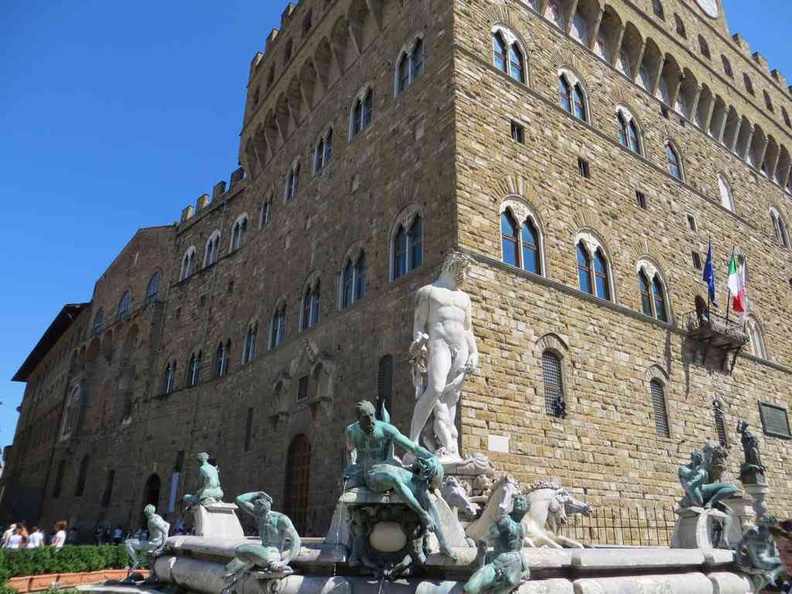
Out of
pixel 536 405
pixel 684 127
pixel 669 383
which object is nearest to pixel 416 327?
pixel 536 405

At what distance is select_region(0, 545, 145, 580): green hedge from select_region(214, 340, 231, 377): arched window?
8.24 m

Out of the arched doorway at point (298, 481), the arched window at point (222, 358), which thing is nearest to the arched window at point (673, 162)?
the arched doorway at point (298, 481)

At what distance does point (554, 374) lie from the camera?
33.8ft

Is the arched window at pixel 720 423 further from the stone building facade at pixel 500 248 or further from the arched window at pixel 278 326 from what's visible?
the arched window at pixel 278 326

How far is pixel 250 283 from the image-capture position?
18438mm

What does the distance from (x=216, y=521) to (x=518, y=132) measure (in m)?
9.21

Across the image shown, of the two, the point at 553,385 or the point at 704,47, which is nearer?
the point at 553,385

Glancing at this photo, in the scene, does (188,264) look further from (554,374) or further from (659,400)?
(659,400)

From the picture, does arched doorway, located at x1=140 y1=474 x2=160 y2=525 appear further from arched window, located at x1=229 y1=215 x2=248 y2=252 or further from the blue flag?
the blue flag

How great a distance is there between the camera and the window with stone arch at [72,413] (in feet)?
86.6

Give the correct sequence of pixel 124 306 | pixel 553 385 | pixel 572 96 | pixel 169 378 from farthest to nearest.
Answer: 1. pixel 124 306
2. pixel 169 378
3. pixel 572 96
4. pixel 553 385

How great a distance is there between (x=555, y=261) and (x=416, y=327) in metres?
5.01

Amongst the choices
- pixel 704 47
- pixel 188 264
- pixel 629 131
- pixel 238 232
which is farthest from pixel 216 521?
pixel 704 47

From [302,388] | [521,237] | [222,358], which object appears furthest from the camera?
[222,358]
